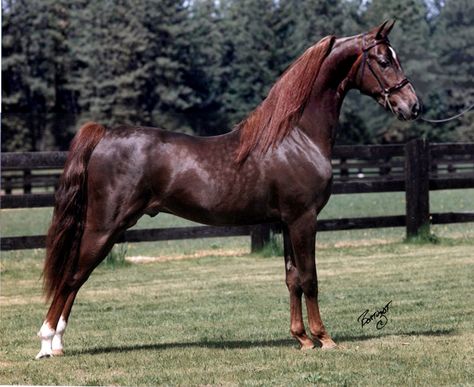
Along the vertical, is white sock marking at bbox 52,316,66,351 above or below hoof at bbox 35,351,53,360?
above

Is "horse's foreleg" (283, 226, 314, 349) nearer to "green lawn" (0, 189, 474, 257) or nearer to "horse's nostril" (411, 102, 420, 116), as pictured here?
"horse's nostril" (411, 102, 420, 116)

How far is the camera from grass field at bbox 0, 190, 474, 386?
6.00 meters

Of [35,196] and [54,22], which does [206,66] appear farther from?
[35,196]

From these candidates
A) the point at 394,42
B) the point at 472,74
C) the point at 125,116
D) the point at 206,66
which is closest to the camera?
the point at 394,42

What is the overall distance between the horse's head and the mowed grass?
1722mm

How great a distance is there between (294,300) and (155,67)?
47.0 metres

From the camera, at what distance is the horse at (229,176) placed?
6.72 meters

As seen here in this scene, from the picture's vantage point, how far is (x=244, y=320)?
8.31 m

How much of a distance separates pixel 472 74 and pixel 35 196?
119ft

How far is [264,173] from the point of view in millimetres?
6750

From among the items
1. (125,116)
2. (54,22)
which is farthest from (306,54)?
(54,22)

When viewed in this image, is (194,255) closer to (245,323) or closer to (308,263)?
(245,323)

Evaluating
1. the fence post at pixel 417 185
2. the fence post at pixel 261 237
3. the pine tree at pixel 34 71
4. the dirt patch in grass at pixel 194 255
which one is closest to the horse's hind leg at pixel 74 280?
the dirt patch in grass at pixel 194 255

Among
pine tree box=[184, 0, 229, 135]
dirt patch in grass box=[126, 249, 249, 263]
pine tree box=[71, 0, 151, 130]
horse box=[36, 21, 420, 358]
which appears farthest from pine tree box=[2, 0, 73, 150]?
horse box=[36, 21, 420, 358]
